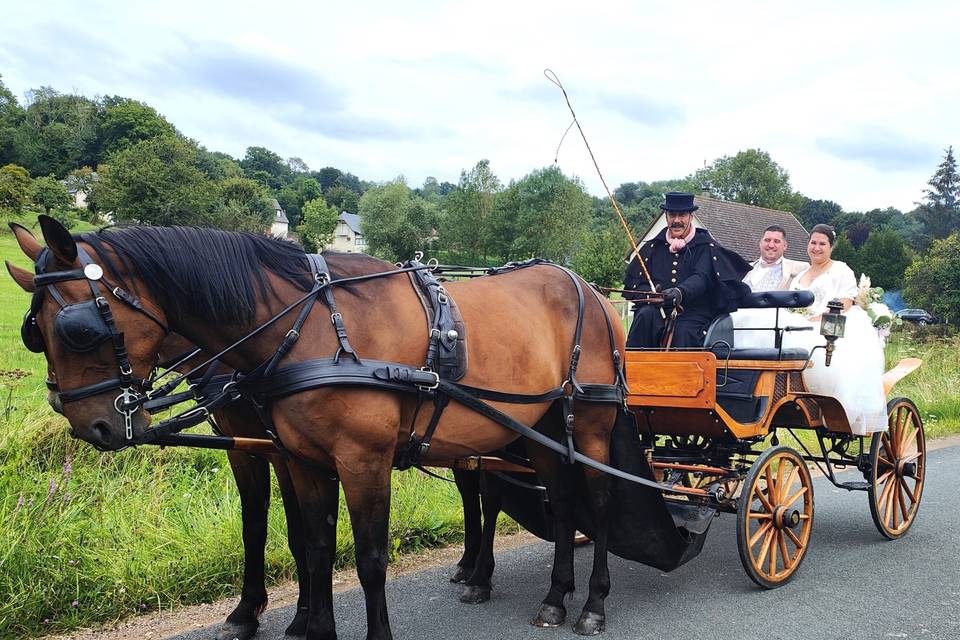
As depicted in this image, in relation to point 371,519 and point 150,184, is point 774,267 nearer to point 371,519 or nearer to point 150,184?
point 371,519

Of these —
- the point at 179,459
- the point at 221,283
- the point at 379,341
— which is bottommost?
the point at 179,459

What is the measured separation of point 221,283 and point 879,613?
3.79 m

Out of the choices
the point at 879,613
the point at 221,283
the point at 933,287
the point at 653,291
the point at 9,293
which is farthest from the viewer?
the point at 933,287

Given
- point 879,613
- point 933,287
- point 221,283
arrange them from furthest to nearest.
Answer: point 933,287 → point 879,613 → point 221,283

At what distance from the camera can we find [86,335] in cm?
260

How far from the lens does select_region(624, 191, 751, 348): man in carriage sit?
504 cm

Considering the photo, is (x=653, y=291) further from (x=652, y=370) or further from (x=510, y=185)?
(x=510, y=185)

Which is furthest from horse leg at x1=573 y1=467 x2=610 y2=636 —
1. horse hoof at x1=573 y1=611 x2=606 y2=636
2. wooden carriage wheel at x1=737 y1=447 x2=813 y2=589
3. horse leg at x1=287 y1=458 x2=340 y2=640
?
horse leg at x1=287 y1=458 x2=340 y2=640

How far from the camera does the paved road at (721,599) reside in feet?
12.5

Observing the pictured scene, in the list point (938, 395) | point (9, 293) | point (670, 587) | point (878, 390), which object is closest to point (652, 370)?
point (670, 587)

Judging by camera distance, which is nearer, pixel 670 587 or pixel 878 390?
pixel 670 587

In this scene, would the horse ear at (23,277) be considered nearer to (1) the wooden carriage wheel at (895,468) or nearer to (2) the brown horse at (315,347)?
(2) the brown horse at (315,347)

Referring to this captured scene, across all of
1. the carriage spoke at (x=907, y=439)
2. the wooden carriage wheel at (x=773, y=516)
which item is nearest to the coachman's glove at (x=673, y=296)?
the wooden carriage wheel at (x=773, y=516)

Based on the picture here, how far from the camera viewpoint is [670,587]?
453cm
